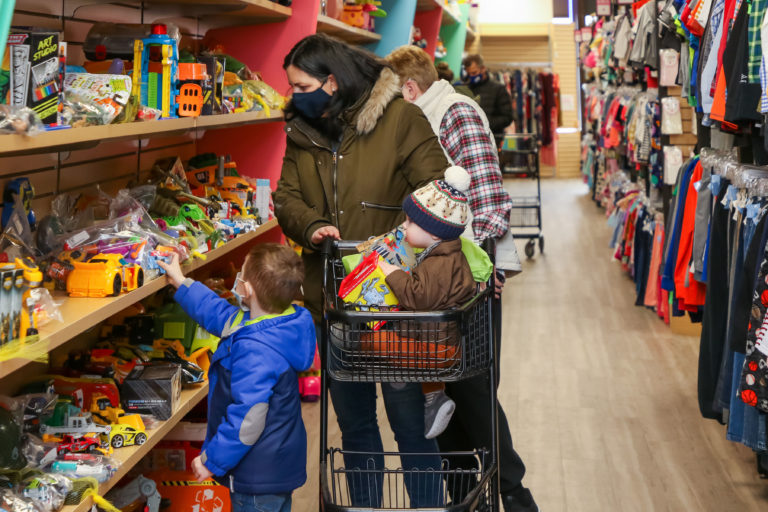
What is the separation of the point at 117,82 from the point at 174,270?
558mm

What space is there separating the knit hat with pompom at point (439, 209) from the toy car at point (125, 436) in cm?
92

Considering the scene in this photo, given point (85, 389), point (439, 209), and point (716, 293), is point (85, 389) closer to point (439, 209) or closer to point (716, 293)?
point (439, 209)

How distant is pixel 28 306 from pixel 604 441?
2831 millimetres

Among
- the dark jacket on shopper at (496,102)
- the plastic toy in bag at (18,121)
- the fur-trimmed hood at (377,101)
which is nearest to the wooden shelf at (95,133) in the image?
the plastic toy in bag at (18,121)

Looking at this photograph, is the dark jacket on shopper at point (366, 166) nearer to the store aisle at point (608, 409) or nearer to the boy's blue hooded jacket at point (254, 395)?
the boy's blue hooded jacket at point (254, 395)

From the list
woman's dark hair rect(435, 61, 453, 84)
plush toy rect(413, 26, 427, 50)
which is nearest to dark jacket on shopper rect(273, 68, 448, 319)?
woman's dark hair rect(435, 61, 453, 84)

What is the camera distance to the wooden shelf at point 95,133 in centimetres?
177

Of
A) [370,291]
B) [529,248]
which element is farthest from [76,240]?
[529,248]

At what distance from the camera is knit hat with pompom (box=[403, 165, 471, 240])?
2375 millimetres

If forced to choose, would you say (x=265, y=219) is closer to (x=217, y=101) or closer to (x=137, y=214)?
(x=217, y=101)

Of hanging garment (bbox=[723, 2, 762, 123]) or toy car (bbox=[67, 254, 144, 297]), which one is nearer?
toy car (bbox=[67, 254, 144, 297])

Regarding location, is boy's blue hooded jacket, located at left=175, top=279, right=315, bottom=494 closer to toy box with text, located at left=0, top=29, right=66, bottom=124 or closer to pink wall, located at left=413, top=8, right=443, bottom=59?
toy box with text, located at left=0, top=29, right=66, bottom=124

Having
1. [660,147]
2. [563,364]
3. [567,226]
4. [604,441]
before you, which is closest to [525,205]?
[567,226]

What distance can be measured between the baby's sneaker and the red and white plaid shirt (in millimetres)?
563
